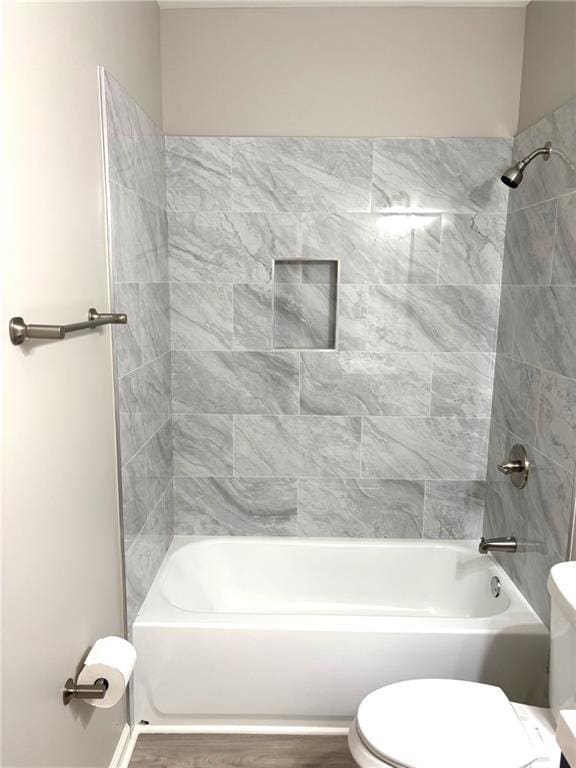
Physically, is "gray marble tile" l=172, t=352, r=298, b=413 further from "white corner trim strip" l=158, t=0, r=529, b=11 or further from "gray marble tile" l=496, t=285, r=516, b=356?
"white corner trim strip" l=158, t=0, r=529, b=11

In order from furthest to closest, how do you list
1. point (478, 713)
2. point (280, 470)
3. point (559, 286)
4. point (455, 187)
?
point (280, 470), point (455, 187), point (559, 286), point (478, 713)

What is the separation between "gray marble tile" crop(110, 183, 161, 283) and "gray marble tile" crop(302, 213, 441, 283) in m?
0.65

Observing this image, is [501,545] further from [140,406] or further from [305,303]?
[140,406]

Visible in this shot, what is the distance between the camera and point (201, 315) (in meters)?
2.58

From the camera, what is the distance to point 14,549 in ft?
3.79

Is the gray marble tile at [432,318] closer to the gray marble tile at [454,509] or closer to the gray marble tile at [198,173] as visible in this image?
the gray marble tile at [454,509]

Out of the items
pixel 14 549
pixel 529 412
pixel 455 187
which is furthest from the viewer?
pixel 455 187

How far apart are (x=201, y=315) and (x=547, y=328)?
1385 millimetres

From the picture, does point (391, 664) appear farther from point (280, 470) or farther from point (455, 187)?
point (455, 187)

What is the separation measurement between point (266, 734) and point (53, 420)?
148cm

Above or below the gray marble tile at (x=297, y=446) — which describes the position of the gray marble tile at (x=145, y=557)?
below

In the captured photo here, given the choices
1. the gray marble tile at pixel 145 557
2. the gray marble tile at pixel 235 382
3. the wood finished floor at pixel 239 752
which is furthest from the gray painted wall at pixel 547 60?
the wood finished floor at pixel 239 752

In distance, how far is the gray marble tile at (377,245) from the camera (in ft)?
8.20

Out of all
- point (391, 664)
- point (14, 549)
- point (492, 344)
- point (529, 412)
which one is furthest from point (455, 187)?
point (14, 549)
